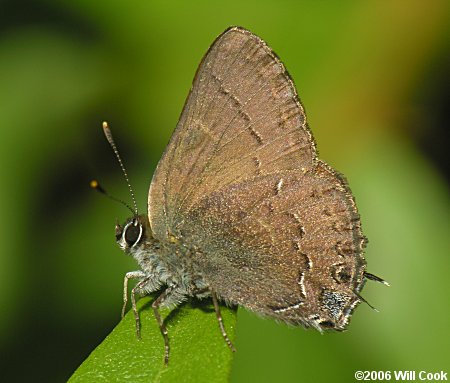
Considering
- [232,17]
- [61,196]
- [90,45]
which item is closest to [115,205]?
[61,196]

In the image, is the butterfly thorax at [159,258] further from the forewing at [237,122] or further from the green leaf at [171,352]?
the forewing at [237,122]

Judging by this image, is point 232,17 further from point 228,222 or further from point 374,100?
point 228,222

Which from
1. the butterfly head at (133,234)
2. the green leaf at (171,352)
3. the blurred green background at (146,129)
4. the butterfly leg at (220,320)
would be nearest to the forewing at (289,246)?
the butterfly leg at (220,320)

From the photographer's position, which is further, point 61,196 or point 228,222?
point 61,196

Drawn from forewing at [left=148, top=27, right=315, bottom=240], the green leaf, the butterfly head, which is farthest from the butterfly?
the butterfly head

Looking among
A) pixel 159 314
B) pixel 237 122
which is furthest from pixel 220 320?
pixel 237 122

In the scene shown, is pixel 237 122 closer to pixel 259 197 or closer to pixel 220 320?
pixel 259 197
